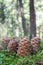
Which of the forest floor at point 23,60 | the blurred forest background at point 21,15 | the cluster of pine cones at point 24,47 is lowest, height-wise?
the blurred forest background at point 21,15

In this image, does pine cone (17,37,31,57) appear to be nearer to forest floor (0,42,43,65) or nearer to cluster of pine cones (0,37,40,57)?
cluster of pine cones (0,37,40,57)

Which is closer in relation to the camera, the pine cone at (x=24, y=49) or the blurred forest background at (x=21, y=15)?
the pine cone at (x=24, y=49)

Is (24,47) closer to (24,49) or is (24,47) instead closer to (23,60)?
(24,49)

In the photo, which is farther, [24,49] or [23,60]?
[24,49]

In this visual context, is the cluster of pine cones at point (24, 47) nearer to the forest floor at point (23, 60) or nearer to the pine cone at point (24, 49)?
the pine cone at point (24, 49)

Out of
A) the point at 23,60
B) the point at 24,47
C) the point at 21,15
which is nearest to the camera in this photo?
the point at 23,60

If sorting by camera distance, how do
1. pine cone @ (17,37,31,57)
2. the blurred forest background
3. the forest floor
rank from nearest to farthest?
the forest floor, pine cone @ (17,37,31,57), the blurred forest background

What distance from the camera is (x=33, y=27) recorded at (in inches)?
301

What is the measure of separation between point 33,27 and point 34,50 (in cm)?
409

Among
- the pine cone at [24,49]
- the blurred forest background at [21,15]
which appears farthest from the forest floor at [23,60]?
the blurred forest background at [21,15]

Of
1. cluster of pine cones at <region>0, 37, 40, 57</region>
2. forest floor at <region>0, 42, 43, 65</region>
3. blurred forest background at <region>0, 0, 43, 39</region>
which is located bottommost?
blurred forest background at <region>0, 0, 43, 39</region>

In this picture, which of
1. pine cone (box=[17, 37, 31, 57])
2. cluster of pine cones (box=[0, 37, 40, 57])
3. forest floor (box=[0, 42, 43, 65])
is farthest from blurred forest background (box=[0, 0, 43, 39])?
forest floor (box=[0, 42, 43, 65])

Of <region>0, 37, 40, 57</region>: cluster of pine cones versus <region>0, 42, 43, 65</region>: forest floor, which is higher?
<region>0, 37, 40, 57</region>: cluster of pine cones

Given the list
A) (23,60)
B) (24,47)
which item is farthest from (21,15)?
(23,60)
